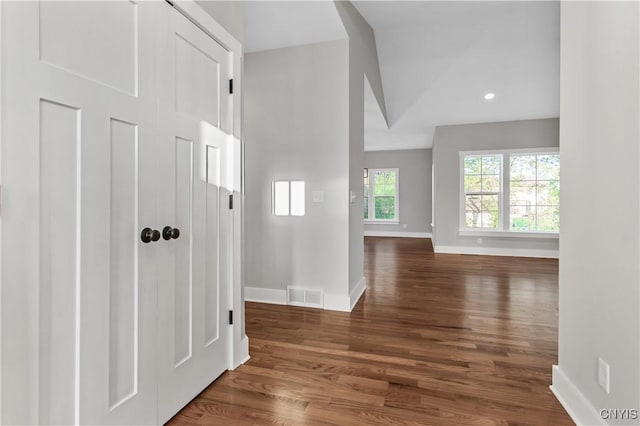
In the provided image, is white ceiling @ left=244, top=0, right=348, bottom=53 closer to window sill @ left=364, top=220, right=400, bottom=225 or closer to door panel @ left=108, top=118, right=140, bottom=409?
door panel @ left=108, top=118, right=140, bottom=409

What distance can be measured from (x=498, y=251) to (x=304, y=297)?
479cm

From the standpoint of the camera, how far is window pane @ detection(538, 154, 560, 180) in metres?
6.14

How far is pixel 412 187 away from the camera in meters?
9.72

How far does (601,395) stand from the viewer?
135cm

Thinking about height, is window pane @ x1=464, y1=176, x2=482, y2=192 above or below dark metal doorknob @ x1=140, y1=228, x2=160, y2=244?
above

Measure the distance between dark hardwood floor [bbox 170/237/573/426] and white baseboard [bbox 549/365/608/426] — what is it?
0.05 metres

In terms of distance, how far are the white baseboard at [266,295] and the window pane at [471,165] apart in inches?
196

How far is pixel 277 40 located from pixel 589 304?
10.3 ft

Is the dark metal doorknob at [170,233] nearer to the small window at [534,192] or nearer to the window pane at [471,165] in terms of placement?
the window pane at [471,165]

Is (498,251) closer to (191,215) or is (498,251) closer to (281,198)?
(281,198)

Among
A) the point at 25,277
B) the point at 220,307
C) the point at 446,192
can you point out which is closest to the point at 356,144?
the point at 220,307

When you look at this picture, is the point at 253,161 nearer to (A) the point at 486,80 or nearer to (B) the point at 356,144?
→ (B) the point at 356,144

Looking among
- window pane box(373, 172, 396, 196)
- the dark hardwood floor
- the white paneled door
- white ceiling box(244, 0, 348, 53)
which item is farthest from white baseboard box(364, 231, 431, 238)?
the white paneled door

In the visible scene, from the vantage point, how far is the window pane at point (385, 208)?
393 inches
